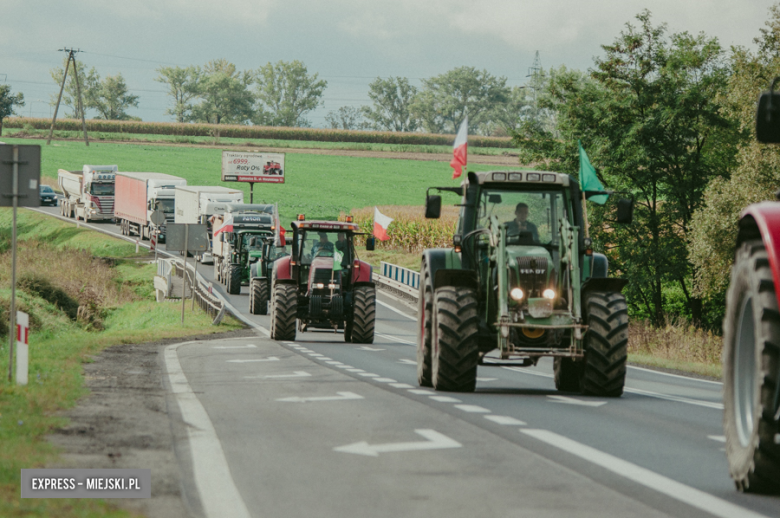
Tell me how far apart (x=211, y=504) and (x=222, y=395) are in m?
6.33

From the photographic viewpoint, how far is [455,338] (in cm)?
1192

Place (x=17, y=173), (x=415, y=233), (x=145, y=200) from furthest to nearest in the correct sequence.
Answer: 1. (x=145, y=200)
2. (x=415, y=233)
3. (x=17, y=173)

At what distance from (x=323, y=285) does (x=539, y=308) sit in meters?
14.8

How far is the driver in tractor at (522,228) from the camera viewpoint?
1252cm

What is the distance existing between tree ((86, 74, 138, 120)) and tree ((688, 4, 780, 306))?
152 m

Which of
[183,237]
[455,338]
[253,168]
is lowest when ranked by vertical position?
[455,338]

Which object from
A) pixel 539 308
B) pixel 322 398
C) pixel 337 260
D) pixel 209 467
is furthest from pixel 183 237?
pixel 209 467

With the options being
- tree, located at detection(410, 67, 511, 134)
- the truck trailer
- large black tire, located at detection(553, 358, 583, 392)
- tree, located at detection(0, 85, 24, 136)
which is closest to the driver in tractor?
large black tire, located at detection(553, 358, 583, 392)

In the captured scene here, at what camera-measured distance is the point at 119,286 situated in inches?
1954

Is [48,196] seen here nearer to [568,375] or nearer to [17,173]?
[17,173]

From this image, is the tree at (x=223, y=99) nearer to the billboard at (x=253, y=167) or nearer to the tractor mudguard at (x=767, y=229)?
the billboard at (x=253, y=167)

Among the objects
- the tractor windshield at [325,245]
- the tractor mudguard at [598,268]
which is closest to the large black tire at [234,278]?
the tractor windshield at [325,245]

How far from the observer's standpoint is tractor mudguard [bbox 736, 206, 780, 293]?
5480 mm

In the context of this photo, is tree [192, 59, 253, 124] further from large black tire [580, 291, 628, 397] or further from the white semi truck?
large black tire [580, 291, 628, 397]
